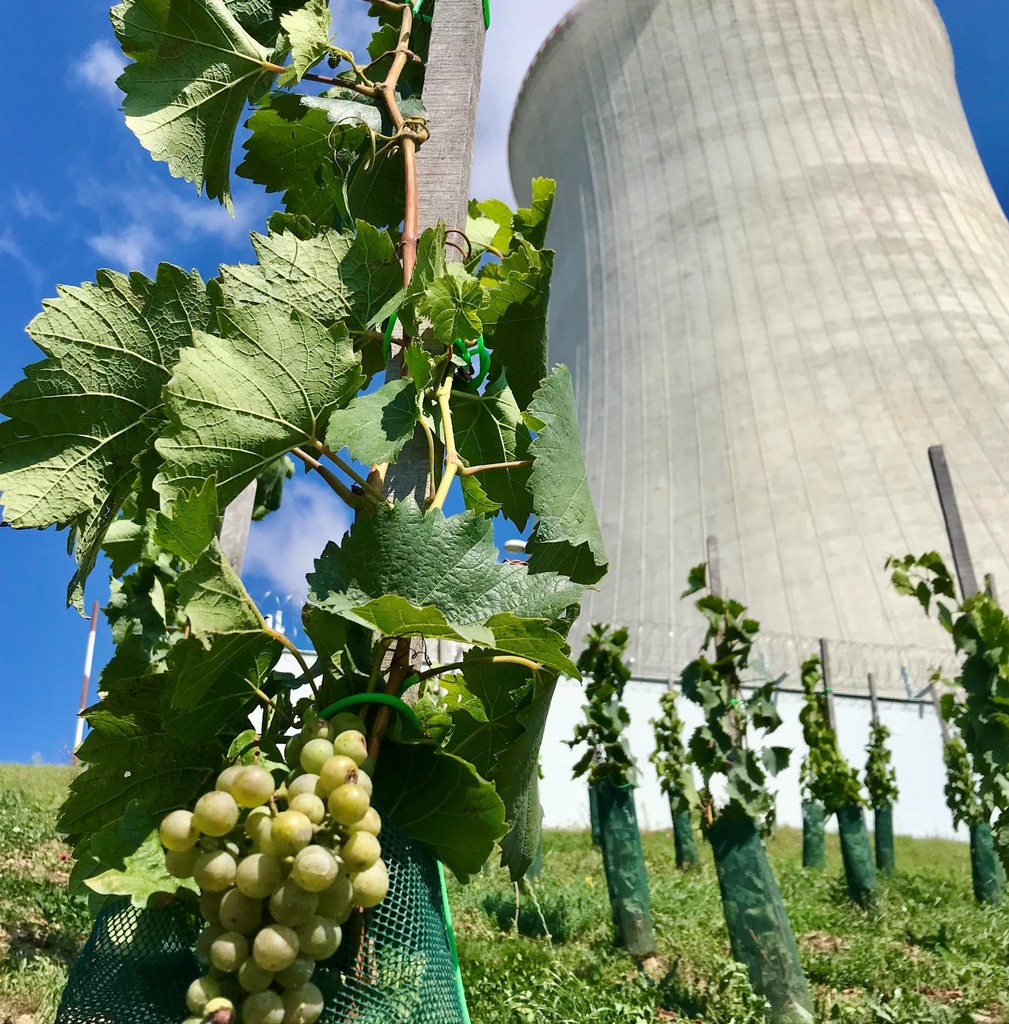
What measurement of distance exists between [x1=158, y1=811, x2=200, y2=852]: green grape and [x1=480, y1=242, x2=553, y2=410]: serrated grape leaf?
0.44m

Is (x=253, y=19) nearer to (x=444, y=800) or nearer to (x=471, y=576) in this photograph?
(x=471, y=576)

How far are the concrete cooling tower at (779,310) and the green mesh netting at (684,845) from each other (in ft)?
8.30

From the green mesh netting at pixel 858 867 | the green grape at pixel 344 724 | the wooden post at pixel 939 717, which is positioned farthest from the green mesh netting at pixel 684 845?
the green grape at pixel 344 724

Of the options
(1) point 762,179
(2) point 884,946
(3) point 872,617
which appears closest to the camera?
(2) point 884,946

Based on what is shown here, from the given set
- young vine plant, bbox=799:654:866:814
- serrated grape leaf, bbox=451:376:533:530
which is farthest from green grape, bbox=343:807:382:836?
young vine plant, bbox=799:654:866:814

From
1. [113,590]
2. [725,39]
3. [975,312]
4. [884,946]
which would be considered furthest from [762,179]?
[113,590]

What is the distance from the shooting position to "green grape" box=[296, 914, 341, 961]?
0.42 metres

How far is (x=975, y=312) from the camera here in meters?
8.84

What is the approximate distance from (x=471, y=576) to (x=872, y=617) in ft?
27.4

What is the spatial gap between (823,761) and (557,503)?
657 centimetres

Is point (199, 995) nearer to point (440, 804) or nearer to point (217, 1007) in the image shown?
point (217, 1007)

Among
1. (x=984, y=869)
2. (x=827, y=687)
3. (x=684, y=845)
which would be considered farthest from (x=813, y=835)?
(x=984, y=869)

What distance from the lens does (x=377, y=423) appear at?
0.57 meters

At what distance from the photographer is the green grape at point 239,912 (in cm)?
42
